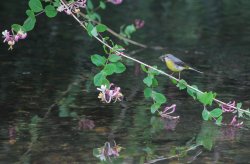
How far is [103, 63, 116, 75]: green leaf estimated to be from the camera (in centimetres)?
394

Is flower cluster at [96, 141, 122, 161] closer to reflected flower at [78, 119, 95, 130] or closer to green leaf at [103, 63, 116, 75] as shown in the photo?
reflected flower at [78, 119, 95, 130]

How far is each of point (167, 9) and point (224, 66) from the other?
483 centimetres

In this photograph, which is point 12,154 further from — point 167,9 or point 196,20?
point 167,9

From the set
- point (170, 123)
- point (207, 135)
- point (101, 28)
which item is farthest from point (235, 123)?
point (101, 28)

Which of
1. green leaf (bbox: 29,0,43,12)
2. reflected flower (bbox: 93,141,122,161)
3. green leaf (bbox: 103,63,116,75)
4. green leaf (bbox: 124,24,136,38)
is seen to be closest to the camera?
reflected flower (bbox: 93,141,122,161)

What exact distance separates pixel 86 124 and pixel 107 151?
58 cm

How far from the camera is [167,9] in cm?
1104

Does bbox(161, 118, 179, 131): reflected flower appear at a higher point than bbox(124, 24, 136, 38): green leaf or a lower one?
lower

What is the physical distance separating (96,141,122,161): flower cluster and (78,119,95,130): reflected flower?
36 centimetres

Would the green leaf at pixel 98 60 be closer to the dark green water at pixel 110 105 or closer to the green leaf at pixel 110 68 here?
the green leaf at pixel 110 68

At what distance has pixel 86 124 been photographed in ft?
13.5

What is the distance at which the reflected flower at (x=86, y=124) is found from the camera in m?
4.05

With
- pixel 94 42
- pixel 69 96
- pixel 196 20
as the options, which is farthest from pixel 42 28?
pixel 69 96

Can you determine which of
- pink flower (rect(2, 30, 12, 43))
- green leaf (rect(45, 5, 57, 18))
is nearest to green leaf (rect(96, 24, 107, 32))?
green leaf (rect(45, 5, 57, 18))
